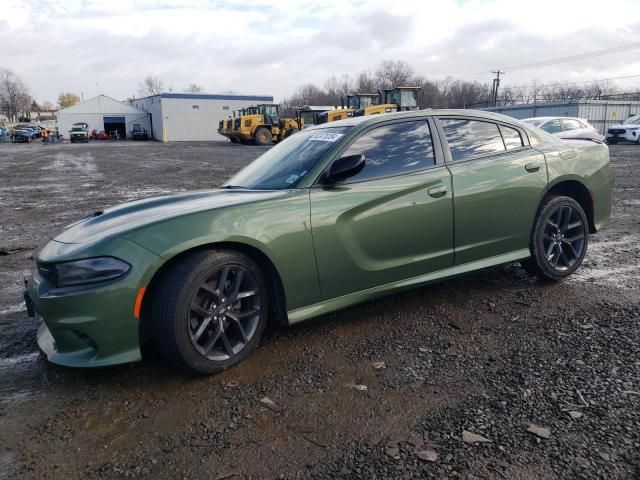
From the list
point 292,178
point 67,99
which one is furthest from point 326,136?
point 67,99

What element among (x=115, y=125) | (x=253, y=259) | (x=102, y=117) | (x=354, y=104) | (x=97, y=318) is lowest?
(x=97, y=318)

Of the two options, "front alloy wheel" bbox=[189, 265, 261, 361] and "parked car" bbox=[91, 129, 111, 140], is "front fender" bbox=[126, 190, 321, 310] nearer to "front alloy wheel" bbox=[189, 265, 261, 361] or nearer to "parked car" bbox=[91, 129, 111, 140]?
"front alloy wheel" bbox=[189, 265, 261, 361]

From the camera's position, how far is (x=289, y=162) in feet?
12.6

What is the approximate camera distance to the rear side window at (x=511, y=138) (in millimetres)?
4305

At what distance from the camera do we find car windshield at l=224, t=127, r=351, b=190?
11.8 ft

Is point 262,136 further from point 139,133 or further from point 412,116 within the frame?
point 412,116

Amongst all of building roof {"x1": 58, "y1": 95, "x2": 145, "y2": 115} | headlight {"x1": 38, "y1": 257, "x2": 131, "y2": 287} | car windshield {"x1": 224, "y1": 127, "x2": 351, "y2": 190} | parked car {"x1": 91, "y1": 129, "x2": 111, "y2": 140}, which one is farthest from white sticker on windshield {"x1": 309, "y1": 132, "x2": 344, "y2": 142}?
building roof {"x1": 58, "y1": 95, "x2": 145, "y2": 115}

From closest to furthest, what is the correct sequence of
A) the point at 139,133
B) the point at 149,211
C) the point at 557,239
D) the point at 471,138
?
the point at 149,211 < the point at 471,138 < the point at 557,239 < the point at 139,133

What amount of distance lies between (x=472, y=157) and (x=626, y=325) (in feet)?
5.37

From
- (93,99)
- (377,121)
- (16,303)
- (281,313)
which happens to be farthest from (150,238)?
(93,99)

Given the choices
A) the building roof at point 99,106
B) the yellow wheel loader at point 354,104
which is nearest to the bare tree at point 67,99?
the building roof at point 99,106

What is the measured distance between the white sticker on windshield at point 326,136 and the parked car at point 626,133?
3067cm

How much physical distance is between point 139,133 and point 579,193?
2507 inches

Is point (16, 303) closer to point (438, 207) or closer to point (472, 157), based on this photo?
point (438, 207)
